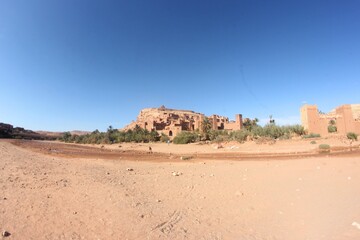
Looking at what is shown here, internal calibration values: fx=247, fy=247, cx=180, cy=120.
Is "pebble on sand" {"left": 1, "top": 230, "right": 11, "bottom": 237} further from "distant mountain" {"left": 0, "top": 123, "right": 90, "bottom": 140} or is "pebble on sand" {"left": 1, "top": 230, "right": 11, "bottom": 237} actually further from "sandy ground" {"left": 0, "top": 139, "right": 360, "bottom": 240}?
"distant mountain" {"left": 0, "top": 123, "right": 90, "bottom": 140}

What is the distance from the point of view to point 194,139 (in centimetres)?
4694

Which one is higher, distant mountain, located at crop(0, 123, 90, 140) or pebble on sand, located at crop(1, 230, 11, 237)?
distant mountain, located at crop(0, 123, 90, 140)

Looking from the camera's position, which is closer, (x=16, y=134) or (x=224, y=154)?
(x=224, y=154)

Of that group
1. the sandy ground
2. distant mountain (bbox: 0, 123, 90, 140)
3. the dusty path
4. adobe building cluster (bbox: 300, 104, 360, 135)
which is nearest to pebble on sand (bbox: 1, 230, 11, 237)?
the sandy ground

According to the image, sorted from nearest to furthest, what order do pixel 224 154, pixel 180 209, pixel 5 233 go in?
1. pixel 5 233
2. pixel 180 209
3. pixel 224 154

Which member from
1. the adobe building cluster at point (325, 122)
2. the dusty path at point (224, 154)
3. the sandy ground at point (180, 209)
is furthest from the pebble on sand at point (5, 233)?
the adobe building cluster at point (325, 122)

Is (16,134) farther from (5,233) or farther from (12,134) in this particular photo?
(5,233)

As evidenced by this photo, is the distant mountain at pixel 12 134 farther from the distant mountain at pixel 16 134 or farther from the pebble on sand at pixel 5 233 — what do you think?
the pebble on sand at pixel 5 233

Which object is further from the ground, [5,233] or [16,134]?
[16,134]

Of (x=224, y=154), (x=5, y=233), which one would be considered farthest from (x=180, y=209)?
(x=224, y=154)

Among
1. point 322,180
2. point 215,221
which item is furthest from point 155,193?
point 322,180

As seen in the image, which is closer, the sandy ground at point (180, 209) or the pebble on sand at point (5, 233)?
the pebble on sand at point (5, 233)

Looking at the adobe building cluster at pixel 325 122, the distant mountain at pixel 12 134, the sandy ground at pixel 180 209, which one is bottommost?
the sandy ground at pixel 180 209

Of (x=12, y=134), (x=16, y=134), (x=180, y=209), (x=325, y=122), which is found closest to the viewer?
(x=180, y=209)
